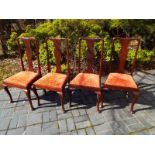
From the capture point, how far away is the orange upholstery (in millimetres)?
3481

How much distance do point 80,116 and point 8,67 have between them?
3.64 meters

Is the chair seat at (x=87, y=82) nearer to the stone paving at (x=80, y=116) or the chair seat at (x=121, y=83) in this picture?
the chair seat at (x=121, y=83)

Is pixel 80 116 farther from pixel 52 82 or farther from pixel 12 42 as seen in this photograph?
pixel 12 42

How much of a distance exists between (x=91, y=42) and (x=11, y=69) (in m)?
3.38

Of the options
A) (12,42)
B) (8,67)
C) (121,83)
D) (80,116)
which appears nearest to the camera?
(121,83)

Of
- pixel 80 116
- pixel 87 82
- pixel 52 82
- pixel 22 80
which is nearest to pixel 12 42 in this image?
pixel 22 80

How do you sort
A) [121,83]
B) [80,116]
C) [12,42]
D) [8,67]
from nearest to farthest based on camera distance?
[121,83] < [80,116] < [8,67] < [12,42]

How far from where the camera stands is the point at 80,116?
3.50 metres

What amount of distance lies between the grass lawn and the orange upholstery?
1681mm

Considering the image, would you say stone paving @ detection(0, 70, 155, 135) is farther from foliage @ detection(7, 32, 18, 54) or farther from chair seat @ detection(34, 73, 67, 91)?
foliage @ detection(7, 32, 18, 54)

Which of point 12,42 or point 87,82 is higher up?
point 12,42

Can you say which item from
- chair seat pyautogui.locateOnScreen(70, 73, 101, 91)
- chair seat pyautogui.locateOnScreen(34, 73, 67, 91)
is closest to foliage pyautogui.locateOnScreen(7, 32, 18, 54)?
chair seat pyautogui.locateOnScreen(34, 73, 67, 91)

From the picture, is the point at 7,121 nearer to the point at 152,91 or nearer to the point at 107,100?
the point at 107,100
